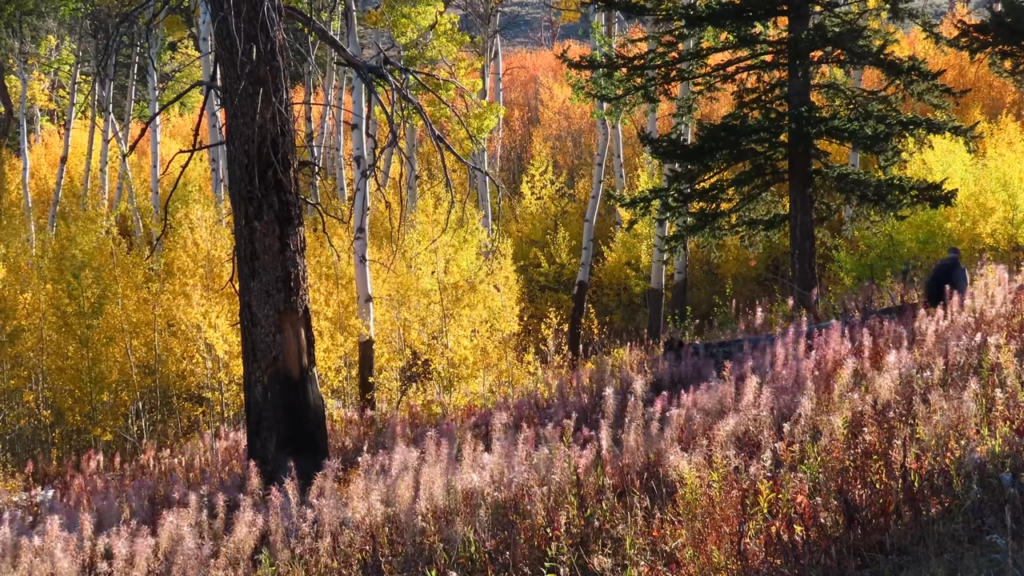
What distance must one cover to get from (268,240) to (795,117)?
8.62 metres

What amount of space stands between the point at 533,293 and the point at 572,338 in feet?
46.3

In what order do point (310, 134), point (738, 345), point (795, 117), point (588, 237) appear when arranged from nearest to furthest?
point (310, 134) < point (738, 345) < point (795, 117) < point (588, 237)

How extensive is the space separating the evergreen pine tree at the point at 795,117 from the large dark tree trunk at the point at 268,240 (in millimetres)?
7877

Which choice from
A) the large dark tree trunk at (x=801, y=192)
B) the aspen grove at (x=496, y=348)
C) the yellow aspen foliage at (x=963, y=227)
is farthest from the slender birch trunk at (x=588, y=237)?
the yellow aspen foliage at (x=963, y=227)

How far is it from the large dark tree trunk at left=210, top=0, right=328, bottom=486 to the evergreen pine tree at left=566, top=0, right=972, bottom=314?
788 cm

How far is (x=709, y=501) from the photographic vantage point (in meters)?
3.59

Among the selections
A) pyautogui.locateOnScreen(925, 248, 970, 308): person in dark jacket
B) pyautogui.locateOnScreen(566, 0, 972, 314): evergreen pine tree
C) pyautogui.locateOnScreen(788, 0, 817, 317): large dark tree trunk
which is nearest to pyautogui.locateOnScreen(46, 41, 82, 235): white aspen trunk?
pyautogui.locateOnScreen(566, 0, 972, 314): evergreen pine tree

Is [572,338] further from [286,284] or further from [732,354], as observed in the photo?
[286,284]

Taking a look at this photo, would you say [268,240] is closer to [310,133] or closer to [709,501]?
[310,133]

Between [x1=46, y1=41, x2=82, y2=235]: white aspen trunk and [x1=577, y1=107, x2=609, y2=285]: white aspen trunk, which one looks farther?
[x1=46, y1=41, x2=82, y2=235]: white aspen trunk

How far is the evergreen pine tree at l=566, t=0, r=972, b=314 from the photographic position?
1180 centimetres

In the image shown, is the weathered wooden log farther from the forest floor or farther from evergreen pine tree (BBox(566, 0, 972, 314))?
the forest floor

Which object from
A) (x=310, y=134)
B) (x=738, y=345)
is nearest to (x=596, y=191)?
(x=738, y=345)

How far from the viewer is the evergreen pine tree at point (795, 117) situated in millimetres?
11797
